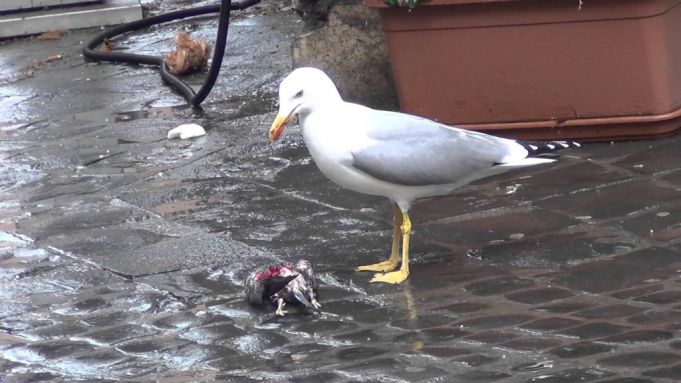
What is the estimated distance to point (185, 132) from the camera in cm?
729

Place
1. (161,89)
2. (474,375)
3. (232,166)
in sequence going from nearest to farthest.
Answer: (474,375), (232,166), (161,89)

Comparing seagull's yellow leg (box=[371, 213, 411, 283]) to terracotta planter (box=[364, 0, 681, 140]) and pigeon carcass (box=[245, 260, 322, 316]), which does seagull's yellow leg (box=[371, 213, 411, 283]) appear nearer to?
Result: pigeon carcass (box=[245, 260, 322, 316])

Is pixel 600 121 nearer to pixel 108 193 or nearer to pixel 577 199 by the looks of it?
pixel 577 199

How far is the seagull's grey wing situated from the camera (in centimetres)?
471

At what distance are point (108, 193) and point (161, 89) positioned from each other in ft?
7.62

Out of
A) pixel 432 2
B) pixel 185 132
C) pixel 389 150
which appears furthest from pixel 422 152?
pixel 185 132

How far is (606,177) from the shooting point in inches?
225

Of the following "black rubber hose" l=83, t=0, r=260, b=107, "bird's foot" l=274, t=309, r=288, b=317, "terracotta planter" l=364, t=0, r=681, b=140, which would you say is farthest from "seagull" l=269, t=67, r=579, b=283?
"black rubber hose" l=83, t=0, r=260, b=107

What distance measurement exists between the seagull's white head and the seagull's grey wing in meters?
0.22

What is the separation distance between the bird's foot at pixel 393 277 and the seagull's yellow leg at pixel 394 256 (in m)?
0.10

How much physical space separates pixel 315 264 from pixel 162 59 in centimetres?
430

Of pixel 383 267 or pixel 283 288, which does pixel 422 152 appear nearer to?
pixel 383 267

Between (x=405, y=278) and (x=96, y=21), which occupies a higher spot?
(x=96, y=21)

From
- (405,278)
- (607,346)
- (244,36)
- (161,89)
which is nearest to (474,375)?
(607,346)
